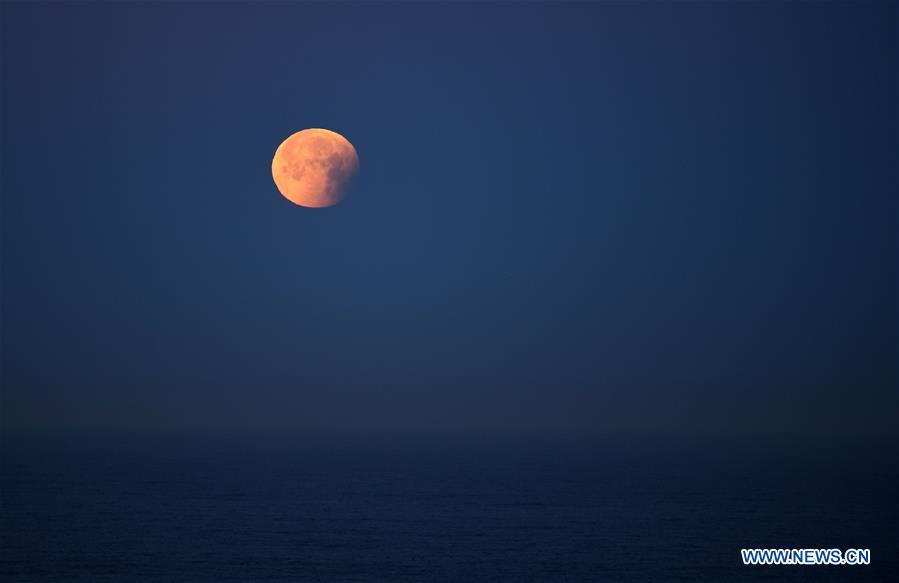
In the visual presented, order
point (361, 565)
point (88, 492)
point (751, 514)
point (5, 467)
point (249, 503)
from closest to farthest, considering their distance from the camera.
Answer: point (361, 565) < point (751, 514) < point (249, 503) < point (88, 492) < point (5, 467)

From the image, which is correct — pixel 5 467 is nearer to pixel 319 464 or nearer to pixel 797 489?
pixel 319 464

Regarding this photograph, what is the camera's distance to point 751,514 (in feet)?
371

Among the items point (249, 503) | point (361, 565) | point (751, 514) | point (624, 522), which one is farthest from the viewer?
point (249, 503)

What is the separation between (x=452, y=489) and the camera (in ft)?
460

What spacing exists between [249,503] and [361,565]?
147 feet

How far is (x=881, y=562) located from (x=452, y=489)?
6648 cm

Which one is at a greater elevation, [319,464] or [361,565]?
[319,464]

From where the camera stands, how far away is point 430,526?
101188 mm

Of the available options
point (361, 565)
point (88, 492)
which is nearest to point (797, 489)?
point (361, 565)

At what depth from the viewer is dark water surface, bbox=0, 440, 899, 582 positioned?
260 feet

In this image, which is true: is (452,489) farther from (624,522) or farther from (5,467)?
(5,467)

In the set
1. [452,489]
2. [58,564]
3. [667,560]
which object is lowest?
[58,564]

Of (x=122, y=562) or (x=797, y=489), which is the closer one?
A: (x=122, y=562)

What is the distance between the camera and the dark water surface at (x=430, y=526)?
79.2 meters
